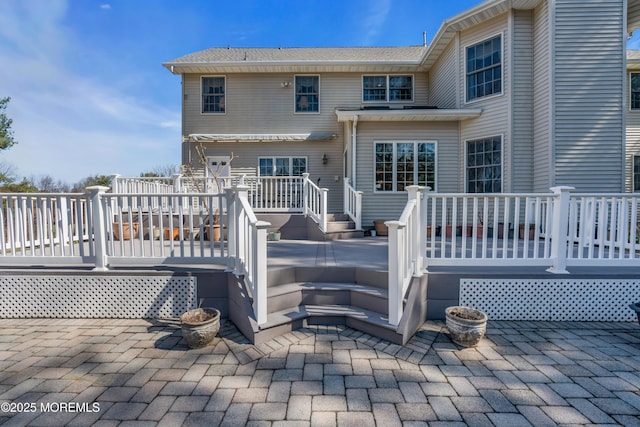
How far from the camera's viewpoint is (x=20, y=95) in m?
14.2

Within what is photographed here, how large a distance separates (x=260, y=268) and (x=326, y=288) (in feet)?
3.31

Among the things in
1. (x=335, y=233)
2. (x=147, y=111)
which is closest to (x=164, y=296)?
(x=335, y=233)

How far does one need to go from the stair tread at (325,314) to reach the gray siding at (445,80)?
747 centimetres

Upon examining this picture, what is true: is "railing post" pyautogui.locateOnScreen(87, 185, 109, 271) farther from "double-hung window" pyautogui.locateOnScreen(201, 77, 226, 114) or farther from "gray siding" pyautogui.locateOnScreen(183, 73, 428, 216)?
"double-hung window" pyautogui.locateOnScreen(201, 77, 226, 114)

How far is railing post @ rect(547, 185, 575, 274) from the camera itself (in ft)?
10.8

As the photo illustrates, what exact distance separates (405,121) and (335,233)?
3.96m

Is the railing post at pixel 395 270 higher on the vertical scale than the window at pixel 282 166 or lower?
lower

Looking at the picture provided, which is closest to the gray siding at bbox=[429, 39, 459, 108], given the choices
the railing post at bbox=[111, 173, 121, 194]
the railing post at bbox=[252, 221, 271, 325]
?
the railing post at bbox=[252, 221, 271, 325]

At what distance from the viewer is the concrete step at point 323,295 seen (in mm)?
3178

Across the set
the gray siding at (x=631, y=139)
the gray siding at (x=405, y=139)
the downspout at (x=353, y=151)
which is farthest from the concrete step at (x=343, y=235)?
the gray siding at (x=631, y=139)

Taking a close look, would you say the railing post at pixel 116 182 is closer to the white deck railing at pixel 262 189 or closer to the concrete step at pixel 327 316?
the white deck railing at pixel 262 189

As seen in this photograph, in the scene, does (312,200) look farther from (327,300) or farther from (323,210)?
(327,300)

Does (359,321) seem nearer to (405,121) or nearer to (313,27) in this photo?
(405,121)

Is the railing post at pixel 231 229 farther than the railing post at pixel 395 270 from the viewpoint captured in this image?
Yes
